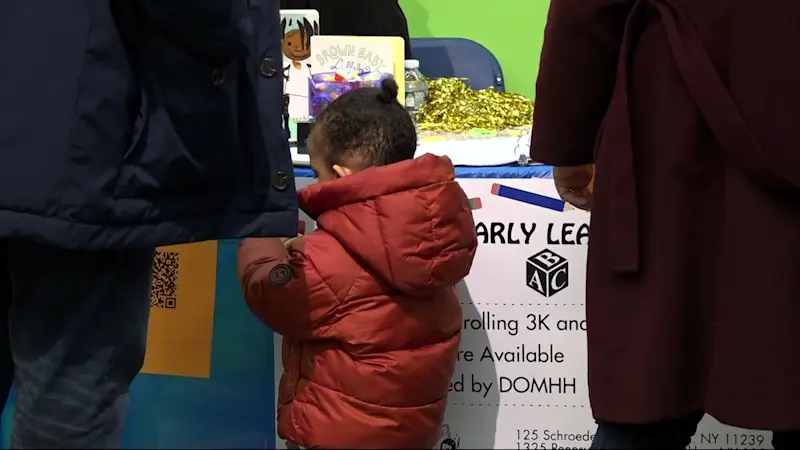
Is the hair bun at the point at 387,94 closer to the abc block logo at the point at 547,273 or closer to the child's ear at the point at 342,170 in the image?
the child's ear at the point at 342,170

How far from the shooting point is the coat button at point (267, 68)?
94cm

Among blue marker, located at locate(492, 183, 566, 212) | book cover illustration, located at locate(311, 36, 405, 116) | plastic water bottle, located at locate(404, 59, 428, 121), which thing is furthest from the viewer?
plastic water bottle, located at locate(404, 59, 428, 121)

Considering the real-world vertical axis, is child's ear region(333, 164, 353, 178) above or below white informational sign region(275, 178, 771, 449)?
above

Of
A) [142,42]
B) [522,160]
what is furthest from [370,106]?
[142,42]

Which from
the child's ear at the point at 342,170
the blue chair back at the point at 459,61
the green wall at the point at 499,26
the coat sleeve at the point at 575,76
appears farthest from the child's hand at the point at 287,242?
the green wall at the point at 499,26

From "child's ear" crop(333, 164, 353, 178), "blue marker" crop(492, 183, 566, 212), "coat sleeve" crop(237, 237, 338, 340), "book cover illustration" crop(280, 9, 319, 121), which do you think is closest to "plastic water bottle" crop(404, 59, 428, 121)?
"book cover illustration" crop(280, 9, 319, 121)

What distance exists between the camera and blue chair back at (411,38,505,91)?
206 cm

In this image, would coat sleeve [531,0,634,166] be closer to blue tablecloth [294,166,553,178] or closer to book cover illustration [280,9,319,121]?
blue tablecloth [294,166,553,178]

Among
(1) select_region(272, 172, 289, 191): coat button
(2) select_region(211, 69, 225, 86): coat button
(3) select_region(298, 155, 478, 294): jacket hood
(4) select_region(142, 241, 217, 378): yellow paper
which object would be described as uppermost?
(2) select_region(211, 69, 225, 86): coat button

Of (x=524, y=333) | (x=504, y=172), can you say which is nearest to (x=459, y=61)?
(x=504, y=172)

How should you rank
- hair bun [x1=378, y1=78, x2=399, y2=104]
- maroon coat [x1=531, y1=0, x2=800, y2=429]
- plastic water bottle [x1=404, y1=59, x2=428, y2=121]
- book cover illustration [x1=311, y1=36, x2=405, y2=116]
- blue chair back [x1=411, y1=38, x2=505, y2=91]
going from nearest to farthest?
1. maroon coat [x1=531, y1=0, x2=800, y2=429]
2. hair bun [x1=378, y1=78, x2=399, y2=104]
3. book cover illustration [x1=311, y1=36, x2=405, y2=116]
4. plastic water bottle [x1=404, y1=59, x2=428, y2=121]
5. blue chair back [x1=411, y1=38, x2=505, y2=91]

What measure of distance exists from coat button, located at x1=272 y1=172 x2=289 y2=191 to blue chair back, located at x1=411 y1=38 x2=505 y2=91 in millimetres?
1178

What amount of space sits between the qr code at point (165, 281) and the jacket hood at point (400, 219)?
417mm

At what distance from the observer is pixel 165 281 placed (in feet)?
5.02
